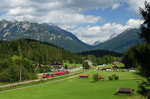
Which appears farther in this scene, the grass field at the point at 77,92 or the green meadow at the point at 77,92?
the grass field at the point at 77,92

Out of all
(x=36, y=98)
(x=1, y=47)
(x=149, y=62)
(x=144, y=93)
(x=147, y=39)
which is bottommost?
(x=36, y=98)

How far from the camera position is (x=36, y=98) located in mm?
39844

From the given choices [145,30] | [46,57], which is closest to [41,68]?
[46,57]

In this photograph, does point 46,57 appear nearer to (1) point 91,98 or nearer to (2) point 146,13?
(1) point 91,98

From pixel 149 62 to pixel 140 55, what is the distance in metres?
0.96

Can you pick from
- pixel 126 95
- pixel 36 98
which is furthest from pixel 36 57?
pixel 126 95

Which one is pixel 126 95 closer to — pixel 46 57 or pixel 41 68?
pixel 41 68

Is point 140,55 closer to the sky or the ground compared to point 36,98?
closer to the sky

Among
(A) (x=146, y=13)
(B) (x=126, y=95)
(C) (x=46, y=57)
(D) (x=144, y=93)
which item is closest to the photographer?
(D) (x=144, y=93)

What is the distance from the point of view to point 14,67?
3469 inches

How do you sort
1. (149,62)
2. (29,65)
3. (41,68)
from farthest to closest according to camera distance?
(41,68) < (29,65) < (149,62)

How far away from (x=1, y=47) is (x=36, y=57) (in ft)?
119

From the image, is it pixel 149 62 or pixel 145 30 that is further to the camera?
pixel 145 30

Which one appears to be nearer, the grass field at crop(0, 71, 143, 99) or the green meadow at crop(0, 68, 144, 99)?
the green meadow at crop(0, 68, 144, 99)
